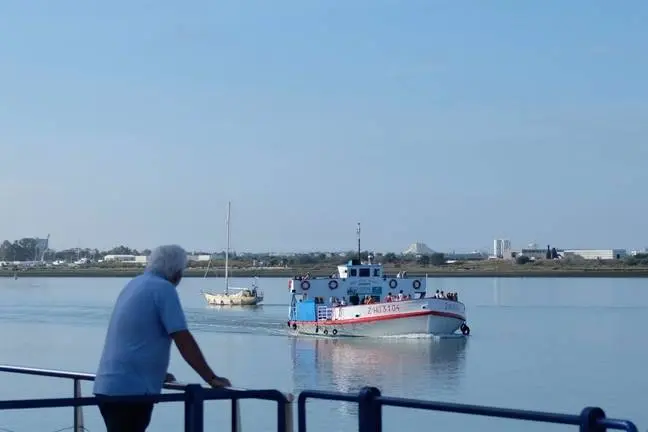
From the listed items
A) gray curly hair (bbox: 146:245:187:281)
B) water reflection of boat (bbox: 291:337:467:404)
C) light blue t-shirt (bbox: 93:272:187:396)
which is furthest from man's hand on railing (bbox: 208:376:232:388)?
water reflection of boat (bbox: 291:337:467:404)

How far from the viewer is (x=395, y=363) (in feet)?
132

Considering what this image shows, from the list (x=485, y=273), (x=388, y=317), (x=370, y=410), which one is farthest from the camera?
(x=485, y=273)

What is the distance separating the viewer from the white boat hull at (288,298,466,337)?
49312 mm

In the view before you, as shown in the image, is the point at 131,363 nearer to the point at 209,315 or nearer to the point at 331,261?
the point at 209,315

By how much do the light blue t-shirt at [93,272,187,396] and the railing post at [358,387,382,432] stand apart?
1090 mm

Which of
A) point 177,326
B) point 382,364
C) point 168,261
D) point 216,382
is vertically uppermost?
point 168,261

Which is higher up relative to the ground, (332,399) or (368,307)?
(332,399)

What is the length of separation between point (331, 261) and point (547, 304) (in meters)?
98.4

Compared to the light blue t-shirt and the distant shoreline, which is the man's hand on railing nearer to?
the light blue t-shirt

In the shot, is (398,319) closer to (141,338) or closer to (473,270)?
(141,338)

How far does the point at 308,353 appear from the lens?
4431 centimetres

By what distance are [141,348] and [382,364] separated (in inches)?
1339

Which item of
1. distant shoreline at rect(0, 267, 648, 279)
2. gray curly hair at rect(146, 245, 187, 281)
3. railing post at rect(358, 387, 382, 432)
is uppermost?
distant shoreline at rect(0, 267, 648, 279)

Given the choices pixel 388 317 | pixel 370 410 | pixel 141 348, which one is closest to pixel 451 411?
pixel 370 410
